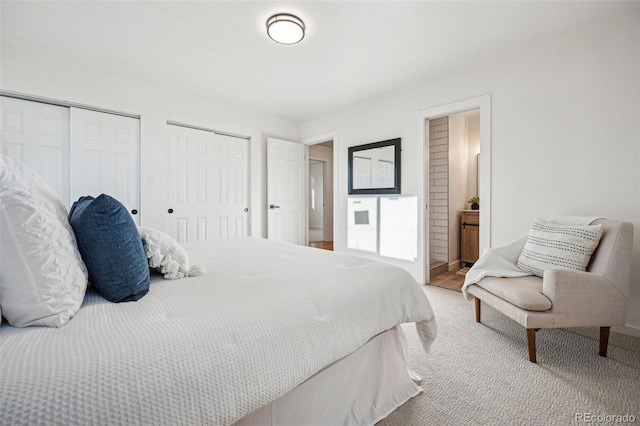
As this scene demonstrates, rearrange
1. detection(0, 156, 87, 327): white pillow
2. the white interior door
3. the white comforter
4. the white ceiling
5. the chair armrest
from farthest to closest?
the white interior door → the white ceiling → the chair armrest → detection(0, 156, 87, 327): white pillow → the white comforter

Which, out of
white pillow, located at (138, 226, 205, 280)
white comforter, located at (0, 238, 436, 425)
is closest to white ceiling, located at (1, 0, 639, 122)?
white pillow, located at (138, 226, 205, 280)

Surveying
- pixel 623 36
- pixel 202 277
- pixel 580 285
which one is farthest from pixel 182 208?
pixel 623 36

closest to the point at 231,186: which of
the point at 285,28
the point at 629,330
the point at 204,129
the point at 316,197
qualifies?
the point at 204,129

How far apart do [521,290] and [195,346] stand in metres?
2.00

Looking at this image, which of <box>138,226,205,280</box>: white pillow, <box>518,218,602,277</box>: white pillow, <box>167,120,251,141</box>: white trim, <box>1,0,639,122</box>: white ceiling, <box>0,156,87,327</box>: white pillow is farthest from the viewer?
<box>167,120,251,141</box>: white trim

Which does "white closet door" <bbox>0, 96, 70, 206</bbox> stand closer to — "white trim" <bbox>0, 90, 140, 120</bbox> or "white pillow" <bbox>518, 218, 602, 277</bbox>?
"white trim" <bbox>0, 90, 140, 120</bbox>

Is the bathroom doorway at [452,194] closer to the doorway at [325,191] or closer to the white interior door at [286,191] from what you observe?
the white interior door at [286,191]

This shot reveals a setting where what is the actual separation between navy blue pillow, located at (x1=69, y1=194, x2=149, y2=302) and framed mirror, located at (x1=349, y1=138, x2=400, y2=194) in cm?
317

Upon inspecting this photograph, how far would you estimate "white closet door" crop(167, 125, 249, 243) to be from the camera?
11.9 feet

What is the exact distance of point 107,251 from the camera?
0.97m

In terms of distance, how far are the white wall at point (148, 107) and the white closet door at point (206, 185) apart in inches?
4.7

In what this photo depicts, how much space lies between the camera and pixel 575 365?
1693 millimetres

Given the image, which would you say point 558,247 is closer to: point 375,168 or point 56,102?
point 375,168

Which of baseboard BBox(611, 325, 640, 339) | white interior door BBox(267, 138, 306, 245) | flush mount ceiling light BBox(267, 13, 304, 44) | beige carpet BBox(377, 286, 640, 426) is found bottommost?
beige carpet BBox(377, 286, 640, 426)
